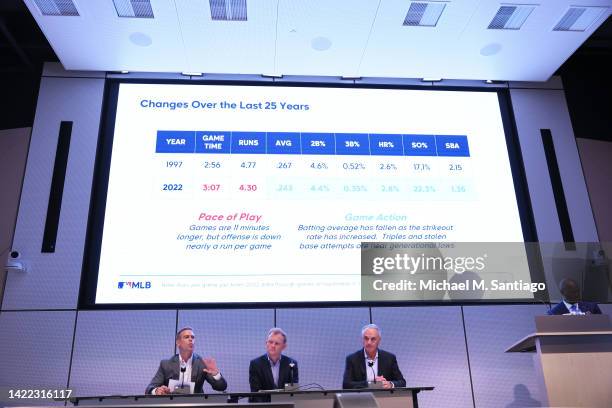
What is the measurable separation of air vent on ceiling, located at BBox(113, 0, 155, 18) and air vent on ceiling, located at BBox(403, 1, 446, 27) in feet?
7.28

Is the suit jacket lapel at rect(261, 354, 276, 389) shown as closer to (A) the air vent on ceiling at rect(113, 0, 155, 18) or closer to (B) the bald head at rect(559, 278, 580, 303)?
(B) the bald head at rect(559, 278, 580, 303)

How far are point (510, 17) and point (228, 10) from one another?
8.12ft

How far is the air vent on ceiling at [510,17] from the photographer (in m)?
4.79

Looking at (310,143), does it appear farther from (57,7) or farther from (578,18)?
(578,18)

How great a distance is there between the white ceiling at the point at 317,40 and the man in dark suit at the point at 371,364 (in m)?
2.60

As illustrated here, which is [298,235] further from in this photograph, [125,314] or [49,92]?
[49,92]

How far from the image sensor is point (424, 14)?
15.8 feet

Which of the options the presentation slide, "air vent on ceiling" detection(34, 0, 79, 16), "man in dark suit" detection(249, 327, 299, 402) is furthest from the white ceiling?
"man in dark suit" detection(249, 327, 299, 402)

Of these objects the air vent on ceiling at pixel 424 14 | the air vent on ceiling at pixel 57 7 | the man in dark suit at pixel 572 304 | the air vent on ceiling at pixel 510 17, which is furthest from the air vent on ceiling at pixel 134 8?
the man in dark suit at pixel 572 304

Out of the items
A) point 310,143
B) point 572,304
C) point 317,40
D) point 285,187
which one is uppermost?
point 317,40

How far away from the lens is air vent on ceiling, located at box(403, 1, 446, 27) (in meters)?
4.71

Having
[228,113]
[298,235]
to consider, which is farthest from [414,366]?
[228,113]

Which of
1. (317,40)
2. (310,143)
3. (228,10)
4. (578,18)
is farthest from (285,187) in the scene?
(578,18)

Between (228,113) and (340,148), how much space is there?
1.11 meters
